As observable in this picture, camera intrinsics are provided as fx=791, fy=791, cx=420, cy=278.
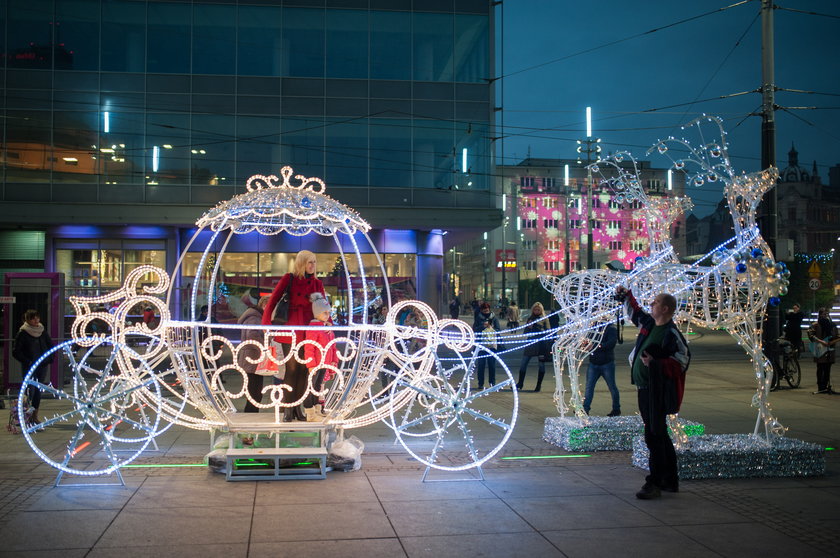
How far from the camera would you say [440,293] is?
29578 millimetres

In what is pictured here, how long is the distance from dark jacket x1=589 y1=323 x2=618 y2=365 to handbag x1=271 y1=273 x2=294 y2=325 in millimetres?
4526

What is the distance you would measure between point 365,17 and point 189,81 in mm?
6506

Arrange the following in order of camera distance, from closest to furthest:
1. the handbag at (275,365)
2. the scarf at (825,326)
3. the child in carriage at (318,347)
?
the child in carriage at (318,347) → the handbag at (275,365) → the scarf at (825,326)

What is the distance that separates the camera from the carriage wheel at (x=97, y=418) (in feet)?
23.4

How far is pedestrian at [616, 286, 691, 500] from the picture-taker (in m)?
6.93

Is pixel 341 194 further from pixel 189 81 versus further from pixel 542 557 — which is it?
pixel 542 557

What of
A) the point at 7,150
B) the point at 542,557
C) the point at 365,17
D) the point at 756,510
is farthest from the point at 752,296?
the point at 7,150

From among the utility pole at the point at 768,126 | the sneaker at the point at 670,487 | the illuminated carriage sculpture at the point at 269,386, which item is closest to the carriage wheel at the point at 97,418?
the illuminated carriage sculpture at the point at 269,386

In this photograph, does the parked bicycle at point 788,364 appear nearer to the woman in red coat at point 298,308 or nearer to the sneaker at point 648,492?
the sneaker at point 648,492

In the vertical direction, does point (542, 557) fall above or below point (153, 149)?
below

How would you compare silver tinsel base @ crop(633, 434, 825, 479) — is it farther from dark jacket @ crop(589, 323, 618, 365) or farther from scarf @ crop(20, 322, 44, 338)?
scarf @ crop(20, 322, 44, 338)

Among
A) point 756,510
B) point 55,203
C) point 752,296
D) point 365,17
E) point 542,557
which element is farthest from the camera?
point 365,17

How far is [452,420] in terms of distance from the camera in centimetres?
758

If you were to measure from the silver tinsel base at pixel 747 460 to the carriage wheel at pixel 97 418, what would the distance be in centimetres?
505
